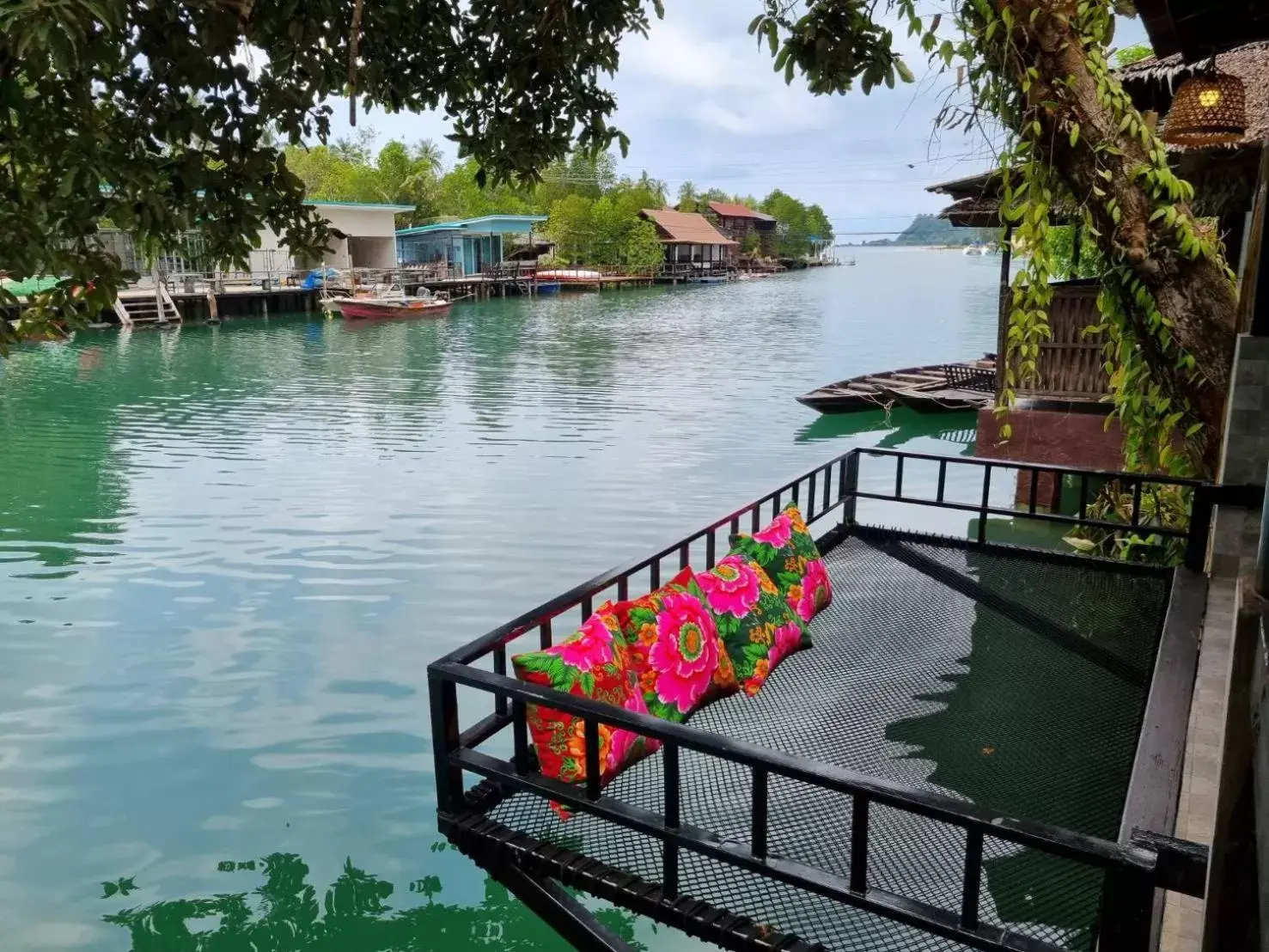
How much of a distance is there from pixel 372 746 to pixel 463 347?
21.3 meters

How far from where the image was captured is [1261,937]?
3.60ft

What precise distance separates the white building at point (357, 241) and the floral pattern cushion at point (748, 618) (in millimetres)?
33900

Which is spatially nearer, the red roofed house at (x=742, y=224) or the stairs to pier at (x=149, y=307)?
the stairs to pier at (x=149, y=307)

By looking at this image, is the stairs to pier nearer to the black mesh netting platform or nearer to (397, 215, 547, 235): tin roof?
(397, 215, 547, 235): tin roof

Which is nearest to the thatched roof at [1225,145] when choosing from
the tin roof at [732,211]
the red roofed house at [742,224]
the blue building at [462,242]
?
the blue building at [462,242]

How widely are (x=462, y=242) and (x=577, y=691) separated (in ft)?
155

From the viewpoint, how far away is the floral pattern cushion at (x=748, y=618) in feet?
11.5

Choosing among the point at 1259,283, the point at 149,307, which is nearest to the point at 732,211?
the point at 149,307

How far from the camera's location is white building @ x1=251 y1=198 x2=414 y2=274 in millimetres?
36875

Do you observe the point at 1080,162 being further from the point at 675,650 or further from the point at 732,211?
the point at 732,211

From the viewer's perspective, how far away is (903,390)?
14.8 meters

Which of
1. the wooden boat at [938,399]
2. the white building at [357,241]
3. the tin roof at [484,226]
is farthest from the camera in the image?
the tin roof at [484,226]

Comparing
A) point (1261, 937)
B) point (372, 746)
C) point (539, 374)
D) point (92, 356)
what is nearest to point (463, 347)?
point (539, 374)

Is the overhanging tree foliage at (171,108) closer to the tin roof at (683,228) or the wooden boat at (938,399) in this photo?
the wooden boat at (938,399)
